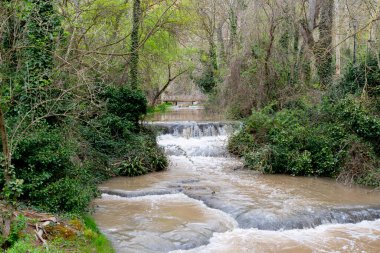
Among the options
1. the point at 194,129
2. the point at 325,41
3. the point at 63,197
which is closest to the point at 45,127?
the point at 63,197

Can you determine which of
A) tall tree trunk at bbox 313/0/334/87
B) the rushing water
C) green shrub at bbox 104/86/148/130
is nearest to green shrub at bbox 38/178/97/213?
the rushing water

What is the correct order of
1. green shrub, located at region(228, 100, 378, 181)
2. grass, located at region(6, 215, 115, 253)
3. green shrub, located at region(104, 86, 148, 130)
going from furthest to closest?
green shrub, located at region(104, 86, 148, 130)
green shrub, located at region(228, 100, 378, 181)
grass, located at region(6, 215, 115, 253)

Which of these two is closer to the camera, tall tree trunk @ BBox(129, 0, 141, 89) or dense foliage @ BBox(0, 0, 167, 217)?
dense foliage @ BBox(0, 0, 167, 217)

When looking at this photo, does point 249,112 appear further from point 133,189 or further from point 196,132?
point 133,189

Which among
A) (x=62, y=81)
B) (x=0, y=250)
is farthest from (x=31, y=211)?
(x=62, y=81)

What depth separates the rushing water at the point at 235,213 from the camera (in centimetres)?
745

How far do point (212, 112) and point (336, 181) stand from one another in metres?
12.7

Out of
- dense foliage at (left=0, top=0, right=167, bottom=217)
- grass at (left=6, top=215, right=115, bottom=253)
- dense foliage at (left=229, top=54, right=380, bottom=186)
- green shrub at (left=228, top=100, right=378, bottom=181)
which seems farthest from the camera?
green shrub at (left=228, top=100, right=378, bottom=181)

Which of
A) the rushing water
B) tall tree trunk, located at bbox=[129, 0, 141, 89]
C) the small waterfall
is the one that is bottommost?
the rushing water

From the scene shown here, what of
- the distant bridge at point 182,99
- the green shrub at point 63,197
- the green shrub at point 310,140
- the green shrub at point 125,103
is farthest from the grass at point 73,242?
the distant bridge at point 182,99

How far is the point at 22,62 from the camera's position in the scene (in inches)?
358

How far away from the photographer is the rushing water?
24.5 ft

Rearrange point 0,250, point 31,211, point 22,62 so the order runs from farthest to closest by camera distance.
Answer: point 22,62, point 31,211, point 0,250

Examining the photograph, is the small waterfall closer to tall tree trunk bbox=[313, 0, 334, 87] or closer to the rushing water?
tall tree trunk bbox=[313, 0, 334, 87]
